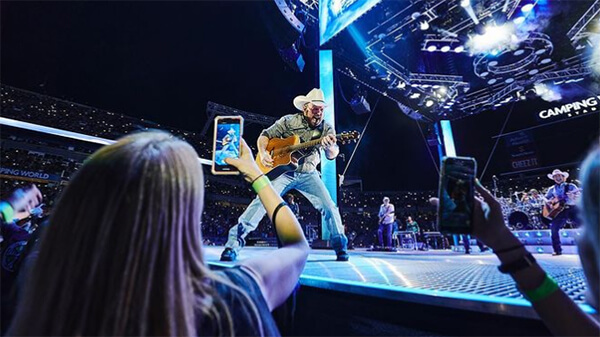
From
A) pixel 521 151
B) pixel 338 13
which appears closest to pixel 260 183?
pixel 338 13

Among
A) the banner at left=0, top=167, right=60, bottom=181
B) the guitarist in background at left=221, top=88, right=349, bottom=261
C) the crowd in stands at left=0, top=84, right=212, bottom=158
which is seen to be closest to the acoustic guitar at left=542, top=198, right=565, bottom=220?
the guitarist in background at left=221, top=88, right=349, bottom=261

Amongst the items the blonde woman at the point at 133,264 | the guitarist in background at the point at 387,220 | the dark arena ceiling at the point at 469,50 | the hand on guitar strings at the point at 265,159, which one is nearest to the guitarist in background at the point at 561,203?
the dark arena ceiling at the point at 469,50

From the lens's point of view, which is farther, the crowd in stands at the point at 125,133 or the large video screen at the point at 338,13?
the crowd in stands at the point at 125,133

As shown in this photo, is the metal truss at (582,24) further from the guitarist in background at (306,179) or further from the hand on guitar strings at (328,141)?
the hand on guitar strings at (328,141)

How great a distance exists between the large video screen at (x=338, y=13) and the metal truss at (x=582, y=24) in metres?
4.64

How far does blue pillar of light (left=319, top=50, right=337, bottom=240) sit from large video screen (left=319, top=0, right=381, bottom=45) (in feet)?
1.36

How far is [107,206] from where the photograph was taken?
563mm

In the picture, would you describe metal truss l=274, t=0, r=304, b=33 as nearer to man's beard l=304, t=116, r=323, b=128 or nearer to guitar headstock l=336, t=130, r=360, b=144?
man's beard l=304, t=116, r=323, b=128

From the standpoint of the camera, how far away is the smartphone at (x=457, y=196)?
2.20 feet

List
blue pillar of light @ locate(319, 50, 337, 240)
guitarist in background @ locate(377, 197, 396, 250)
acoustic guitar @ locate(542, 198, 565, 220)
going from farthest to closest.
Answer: guitarist in background @ locate(377, 197, 396, 250), blue pillar of light @ locate(319, 50, 337, 240), acoustic guitar @ locate(542, 198, 565, 220)

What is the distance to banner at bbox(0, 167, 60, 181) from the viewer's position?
15.4 m

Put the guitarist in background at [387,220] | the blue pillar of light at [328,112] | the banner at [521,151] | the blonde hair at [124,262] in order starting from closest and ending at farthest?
the blonde hair at [124,262] < the blue pillar of light at [328,112] < the guitarist in background at [387,220] < the banner at [521,151]

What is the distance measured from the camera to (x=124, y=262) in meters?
0.54

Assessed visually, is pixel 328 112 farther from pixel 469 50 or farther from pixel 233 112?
pixel 233 112
